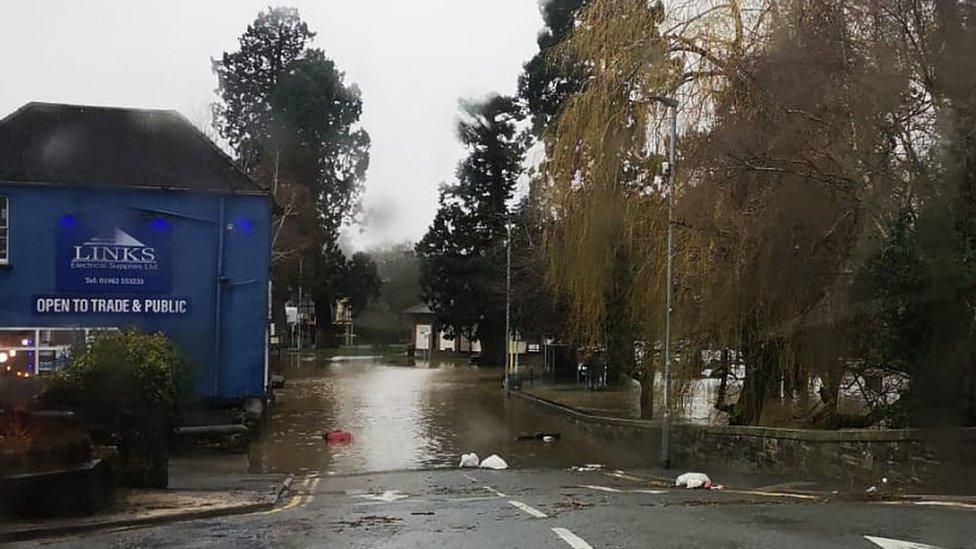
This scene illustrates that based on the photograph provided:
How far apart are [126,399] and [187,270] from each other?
1172 cm

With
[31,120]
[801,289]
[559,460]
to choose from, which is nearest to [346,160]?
[31,120]

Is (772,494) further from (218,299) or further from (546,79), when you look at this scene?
(546,79)

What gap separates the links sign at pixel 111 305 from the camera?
2516 centimetres

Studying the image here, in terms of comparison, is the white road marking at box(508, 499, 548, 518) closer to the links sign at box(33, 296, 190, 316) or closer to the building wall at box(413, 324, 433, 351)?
the links sign at box(33, 296, 190, 316)

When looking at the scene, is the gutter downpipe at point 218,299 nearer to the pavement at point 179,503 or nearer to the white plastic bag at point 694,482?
the pavement at point 179,503

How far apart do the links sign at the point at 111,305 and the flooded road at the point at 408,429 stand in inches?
164

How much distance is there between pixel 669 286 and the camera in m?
19.2

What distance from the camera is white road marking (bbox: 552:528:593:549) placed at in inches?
337

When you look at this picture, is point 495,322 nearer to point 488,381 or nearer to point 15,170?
point 488,381

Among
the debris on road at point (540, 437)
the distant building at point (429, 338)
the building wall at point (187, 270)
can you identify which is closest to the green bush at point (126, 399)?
the building wall at point (187, 270)

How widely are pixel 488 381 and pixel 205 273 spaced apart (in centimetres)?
2733

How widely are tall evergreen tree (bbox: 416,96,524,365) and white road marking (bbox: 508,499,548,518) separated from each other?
42.8 metres

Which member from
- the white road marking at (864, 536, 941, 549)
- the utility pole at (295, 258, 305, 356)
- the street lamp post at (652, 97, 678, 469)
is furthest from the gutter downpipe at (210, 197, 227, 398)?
the utility pole at (295, 258, 305, 356)

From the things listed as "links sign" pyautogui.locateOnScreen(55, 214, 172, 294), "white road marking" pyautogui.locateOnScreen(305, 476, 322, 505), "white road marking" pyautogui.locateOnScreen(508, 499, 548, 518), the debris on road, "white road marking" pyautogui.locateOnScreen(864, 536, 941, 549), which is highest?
"links sign" pyautogui.locateOnScreen(55, 214, 172, 294)
